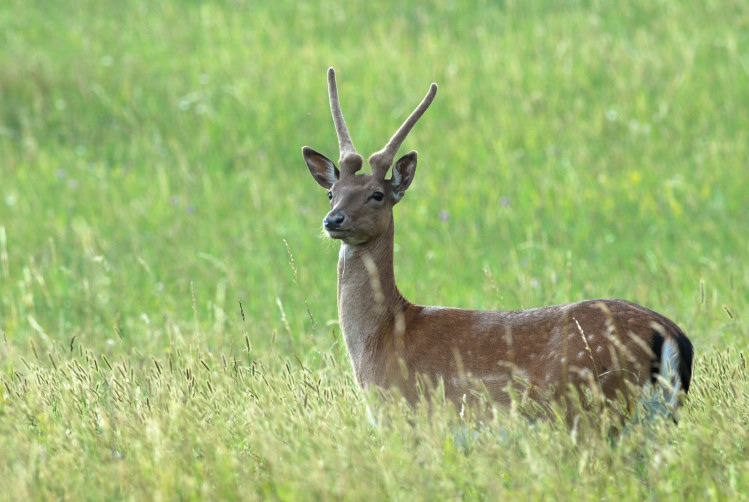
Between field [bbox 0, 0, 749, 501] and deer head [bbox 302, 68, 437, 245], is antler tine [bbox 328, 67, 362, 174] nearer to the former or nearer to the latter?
deer head [bbox 302, 68, 437, 245]

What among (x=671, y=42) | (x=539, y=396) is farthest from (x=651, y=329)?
(x=671, y=42)

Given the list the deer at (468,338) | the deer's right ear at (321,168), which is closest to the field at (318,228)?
the deer at (468,338)

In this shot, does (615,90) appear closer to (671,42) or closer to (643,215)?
(671,42)

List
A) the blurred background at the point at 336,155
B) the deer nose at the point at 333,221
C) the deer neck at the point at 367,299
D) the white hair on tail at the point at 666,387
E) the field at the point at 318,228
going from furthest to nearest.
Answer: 1. the blurred background at the point at 336,155
2. the deer neck at the point at 367,299
3. the deer nose at the point at 333,221
4. the white hair on tail at the point at 666,387
5. the field at the point at 318,228

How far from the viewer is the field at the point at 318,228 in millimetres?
4004

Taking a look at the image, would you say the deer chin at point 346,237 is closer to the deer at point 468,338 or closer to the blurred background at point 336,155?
the deer at point 468,338

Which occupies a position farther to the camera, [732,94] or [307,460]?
[732,94]

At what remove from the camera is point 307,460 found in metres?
4.00

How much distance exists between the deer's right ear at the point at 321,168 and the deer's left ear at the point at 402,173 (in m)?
0.31

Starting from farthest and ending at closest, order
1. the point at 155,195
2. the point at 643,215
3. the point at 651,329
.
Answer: the point at 155,195 → the point at 643,215 → the point at 651,329

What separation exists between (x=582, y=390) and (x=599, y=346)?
18cm

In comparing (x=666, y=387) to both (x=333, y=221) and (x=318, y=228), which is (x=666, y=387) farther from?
(x=318, y=228)

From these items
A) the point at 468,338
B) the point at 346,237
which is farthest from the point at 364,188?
the point at 468,338

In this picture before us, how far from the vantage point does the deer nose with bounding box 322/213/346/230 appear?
5.05 metres
